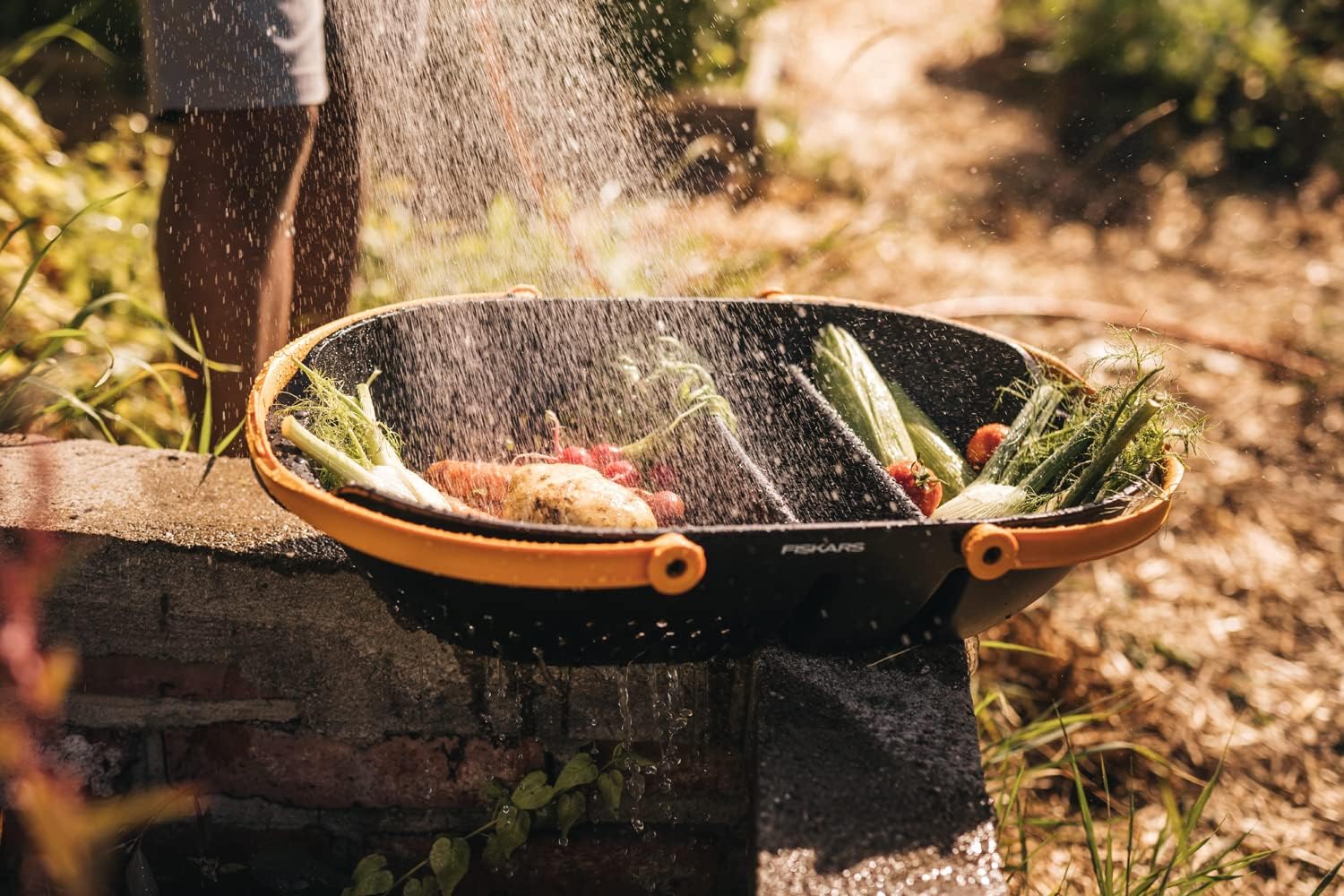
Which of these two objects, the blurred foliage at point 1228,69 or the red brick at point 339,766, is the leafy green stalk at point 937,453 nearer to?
the red brick at point 339,766

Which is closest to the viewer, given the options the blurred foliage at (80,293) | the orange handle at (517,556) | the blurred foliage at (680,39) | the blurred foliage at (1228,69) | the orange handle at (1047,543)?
the orange handle at (517,556)

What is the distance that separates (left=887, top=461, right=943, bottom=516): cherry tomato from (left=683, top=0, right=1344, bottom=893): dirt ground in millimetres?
710

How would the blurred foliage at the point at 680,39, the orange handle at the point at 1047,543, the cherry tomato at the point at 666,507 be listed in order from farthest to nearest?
the blurred foliage at the point at 680,39 < the cherry tomato at the point at 666,507 < the orange handle at the point at 1047,543

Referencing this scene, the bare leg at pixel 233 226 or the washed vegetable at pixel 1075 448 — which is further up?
the washed vegetable at pixel 1075 448

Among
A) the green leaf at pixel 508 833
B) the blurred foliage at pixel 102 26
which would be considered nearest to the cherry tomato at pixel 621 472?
the green leaf at pixel 508 833

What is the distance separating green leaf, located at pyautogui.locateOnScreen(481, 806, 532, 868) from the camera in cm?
180

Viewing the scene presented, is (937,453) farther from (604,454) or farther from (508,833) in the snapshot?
(508,833)

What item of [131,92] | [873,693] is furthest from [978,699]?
[131,92]

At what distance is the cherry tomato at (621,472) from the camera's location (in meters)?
2.01

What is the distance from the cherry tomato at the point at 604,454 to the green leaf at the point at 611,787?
0.57 metres

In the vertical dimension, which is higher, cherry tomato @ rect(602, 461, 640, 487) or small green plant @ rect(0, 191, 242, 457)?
cherry tomato @ rect(602, 461, 640, 487)

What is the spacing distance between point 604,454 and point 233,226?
0.95 meters

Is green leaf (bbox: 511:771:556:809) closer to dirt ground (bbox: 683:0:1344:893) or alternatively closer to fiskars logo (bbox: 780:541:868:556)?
fiskars logo (bbox: 780:541:868:556)

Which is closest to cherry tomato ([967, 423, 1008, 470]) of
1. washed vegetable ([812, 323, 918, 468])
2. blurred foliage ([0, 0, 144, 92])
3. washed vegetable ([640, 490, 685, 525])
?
washed vegetable ([812, 323, 918, 468])
